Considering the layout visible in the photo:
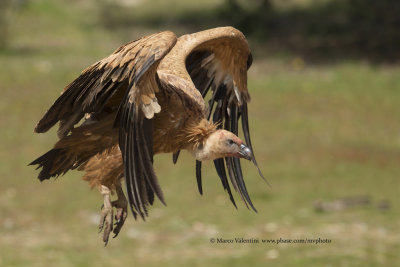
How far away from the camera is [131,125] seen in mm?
5508

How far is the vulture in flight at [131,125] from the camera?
5.48m

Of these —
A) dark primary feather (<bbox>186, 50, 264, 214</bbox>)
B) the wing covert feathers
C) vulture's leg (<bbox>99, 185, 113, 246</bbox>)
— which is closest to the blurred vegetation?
dark primary feather (<bbox>186, 50, 264, 214</bbox>)

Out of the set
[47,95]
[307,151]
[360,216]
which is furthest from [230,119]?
[47,95]

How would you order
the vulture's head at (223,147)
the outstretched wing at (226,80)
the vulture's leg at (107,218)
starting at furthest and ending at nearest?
1. the outstretched wing at (226,80)
2. the vulture's head at (223,147)
3. the vulture's leg at (107,218)

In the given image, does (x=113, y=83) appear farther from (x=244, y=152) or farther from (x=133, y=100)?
(x=244, y=152)

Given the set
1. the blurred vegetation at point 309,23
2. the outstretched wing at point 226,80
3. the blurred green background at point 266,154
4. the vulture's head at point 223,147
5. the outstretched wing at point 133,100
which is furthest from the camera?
the blurred vegetation at point 309,23

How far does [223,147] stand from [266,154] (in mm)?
14078

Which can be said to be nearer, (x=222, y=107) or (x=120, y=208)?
(x=120, y=208)

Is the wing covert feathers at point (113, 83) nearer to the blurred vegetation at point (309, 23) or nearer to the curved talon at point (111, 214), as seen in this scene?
the curved talon at point (111, 214)

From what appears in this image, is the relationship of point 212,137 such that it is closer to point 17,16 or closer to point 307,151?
point 307,151

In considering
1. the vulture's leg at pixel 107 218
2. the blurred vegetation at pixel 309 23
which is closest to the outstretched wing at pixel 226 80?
the vulture's leg at pixel 107 218

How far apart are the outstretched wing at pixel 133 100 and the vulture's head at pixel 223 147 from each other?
1.50ft

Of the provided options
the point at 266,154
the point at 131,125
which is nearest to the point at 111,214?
the point at 131,125

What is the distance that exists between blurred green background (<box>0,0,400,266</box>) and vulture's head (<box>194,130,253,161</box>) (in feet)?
26.6
